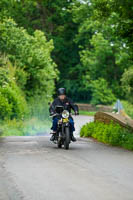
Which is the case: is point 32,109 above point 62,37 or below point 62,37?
below

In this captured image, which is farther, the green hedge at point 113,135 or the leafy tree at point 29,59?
the leafy tree at point 29,59

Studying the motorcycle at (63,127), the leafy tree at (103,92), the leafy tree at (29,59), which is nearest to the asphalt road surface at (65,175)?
the motorcycle at (63,127)

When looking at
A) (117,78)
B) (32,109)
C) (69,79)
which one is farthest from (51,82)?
(69,79)

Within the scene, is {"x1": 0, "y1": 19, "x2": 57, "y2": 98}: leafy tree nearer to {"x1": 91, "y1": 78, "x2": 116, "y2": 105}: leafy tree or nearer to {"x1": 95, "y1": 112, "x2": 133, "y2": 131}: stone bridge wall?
{"x1": 95, "y1": 112, "x2": 133, "y2": 131}: stone bridge wall

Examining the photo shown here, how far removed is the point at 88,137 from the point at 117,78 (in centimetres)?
4711

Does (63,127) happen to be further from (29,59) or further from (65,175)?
(29,59)

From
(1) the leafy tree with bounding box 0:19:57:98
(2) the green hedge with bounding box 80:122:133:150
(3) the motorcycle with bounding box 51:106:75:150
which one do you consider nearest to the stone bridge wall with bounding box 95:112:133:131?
(2) the green hedge with bounding box 80:122:133:150

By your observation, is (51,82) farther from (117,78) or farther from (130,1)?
(117,78)

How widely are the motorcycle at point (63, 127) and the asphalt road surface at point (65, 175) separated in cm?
80

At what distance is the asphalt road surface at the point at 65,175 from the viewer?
7.87 metres

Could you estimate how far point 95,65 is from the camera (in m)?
65.6

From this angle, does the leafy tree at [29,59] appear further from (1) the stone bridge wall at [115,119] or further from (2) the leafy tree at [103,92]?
(2) the leafy tree at [103,92]

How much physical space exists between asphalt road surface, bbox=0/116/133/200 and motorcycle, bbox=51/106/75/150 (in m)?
0.80

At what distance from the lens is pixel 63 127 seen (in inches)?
599
